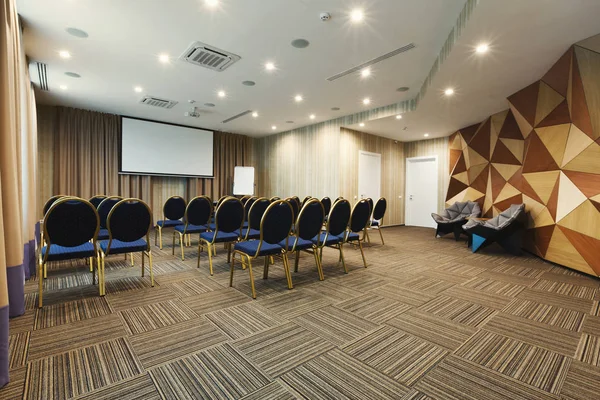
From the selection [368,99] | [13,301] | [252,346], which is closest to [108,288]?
[13,301]

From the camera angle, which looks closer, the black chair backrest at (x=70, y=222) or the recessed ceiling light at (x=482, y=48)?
the black chair backrest at (x=70, y=222)

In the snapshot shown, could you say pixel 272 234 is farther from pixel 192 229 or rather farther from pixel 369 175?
pixel 369 175

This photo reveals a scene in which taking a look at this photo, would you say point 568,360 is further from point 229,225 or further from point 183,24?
point 183,24

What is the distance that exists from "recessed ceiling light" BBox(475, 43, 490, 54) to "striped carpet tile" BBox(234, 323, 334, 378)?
412 cm

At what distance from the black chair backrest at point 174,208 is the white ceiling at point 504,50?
5.21m

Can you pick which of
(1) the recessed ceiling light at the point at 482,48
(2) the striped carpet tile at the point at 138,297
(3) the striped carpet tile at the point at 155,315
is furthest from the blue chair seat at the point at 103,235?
(1) the recessed ceiling light at the point at 482,48

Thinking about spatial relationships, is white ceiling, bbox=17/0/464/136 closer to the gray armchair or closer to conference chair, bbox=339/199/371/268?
conference chair, bbox=339/199/371/268

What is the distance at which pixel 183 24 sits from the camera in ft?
12.1

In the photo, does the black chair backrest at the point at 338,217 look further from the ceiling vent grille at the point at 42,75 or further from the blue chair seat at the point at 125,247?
the ceiling vent grille at the point at 42,75

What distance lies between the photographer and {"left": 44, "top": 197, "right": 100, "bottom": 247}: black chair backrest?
9.09ft

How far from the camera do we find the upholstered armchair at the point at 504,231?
5168mm

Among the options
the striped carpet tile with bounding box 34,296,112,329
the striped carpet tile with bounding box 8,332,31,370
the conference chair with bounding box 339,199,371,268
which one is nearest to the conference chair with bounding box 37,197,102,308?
the striped carpet tile with bounding box 34,296,112,329

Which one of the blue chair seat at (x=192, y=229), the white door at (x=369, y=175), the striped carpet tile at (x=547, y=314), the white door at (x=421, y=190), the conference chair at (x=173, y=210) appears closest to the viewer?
the striped carpet tile at (x=547, y=314)

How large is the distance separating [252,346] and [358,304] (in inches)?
49.4
